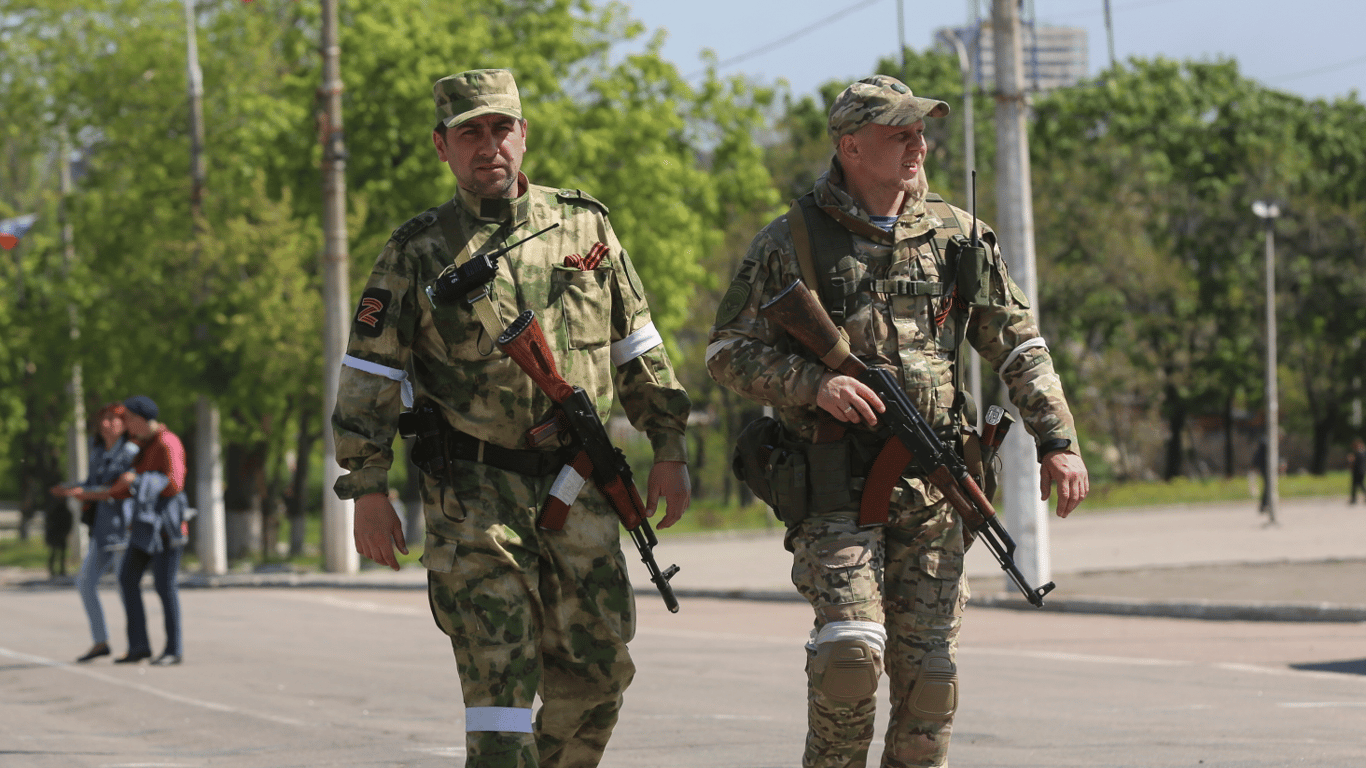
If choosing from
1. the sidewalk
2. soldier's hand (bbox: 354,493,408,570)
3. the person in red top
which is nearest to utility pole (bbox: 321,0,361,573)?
the sidewalk

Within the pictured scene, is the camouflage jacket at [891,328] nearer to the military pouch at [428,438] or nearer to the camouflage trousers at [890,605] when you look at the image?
the camouflage trousers at [890,605]

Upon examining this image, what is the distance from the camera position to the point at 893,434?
15.1ft

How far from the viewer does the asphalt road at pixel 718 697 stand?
703 cm

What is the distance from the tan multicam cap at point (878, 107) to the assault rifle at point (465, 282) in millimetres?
1018

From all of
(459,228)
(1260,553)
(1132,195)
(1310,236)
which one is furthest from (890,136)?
(1310,236)

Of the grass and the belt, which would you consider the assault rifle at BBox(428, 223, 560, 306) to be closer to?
the belt

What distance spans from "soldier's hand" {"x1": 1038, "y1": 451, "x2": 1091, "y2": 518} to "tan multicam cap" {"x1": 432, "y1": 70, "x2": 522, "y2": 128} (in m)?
1.66

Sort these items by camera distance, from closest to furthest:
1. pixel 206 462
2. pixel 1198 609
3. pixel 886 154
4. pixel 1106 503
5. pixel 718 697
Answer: pixel 886 154 < pixel 718 697 < pixel 1198 609 < pixel 206 462 < pixel 1106 503

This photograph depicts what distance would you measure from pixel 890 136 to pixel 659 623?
10.6 meters

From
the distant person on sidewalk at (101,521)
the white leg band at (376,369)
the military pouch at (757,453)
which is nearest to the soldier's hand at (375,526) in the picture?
the white leg band at (376,369)

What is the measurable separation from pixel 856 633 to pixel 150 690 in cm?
680

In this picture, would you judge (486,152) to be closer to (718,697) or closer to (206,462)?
(718,697)

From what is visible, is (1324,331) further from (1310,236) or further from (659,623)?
(659,623)

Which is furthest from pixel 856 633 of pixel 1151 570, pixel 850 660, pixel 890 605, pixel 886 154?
pixel 1151 570
